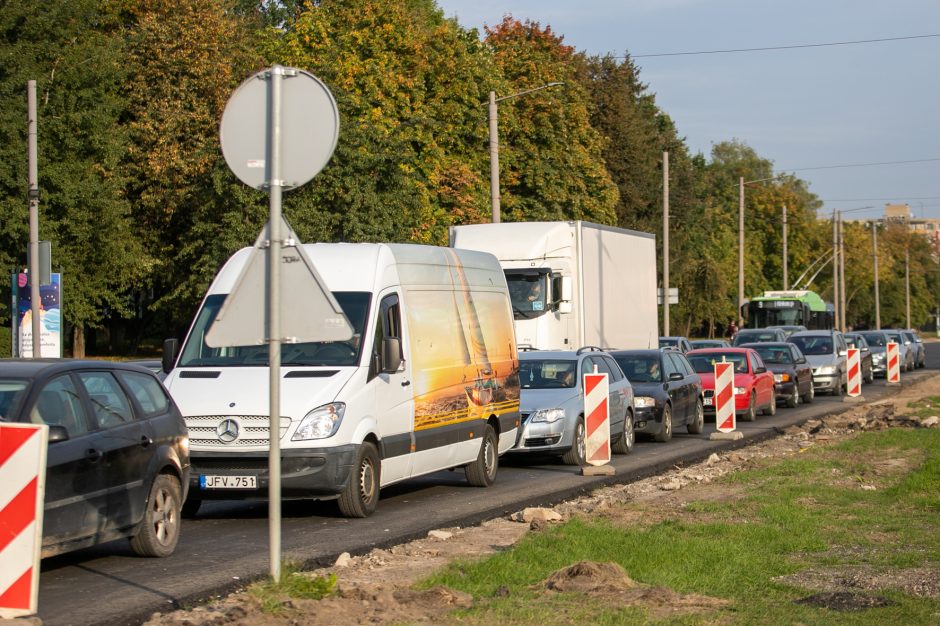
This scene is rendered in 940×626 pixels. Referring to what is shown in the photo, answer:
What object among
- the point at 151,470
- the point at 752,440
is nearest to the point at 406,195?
the point at 752,440

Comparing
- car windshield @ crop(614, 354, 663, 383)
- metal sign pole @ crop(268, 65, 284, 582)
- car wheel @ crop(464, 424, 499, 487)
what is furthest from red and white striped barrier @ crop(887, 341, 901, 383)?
metal sign pole @ crop(268, 65, 284, 582)

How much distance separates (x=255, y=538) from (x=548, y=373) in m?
8.79

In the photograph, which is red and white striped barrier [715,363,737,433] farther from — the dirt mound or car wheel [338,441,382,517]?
the dirt mound

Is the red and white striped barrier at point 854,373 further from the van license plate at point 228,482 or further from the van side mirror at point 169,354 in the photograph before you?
the van license plate at point 228,482

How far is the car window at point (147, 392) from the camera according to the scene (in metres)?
10.2

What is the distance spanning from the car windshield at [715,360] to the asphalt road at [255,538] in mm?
10397

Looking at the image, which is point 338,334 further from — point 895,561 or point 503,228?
point 503,228

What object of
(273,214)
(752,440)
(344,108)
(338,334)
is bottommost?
(752,440)

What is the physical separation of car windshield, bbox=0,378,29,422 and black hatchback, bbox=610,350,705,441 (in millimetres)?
14984

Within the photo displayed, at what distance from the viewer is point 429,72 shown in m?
56.3

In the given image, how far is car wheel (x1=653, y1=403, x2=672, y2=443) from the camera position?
2327cm

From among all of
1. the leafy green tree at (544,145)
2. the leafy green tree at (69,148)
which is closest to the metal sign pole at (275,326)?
the leafy green tree at (69,148)

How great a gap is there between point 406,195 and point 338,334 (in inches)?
1546

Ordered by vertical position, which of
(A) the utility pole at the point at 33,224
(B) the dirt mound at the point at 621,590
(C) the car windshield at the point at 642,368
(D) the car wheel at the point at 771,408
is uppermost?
(A) the utility pole at the point at 33,224
